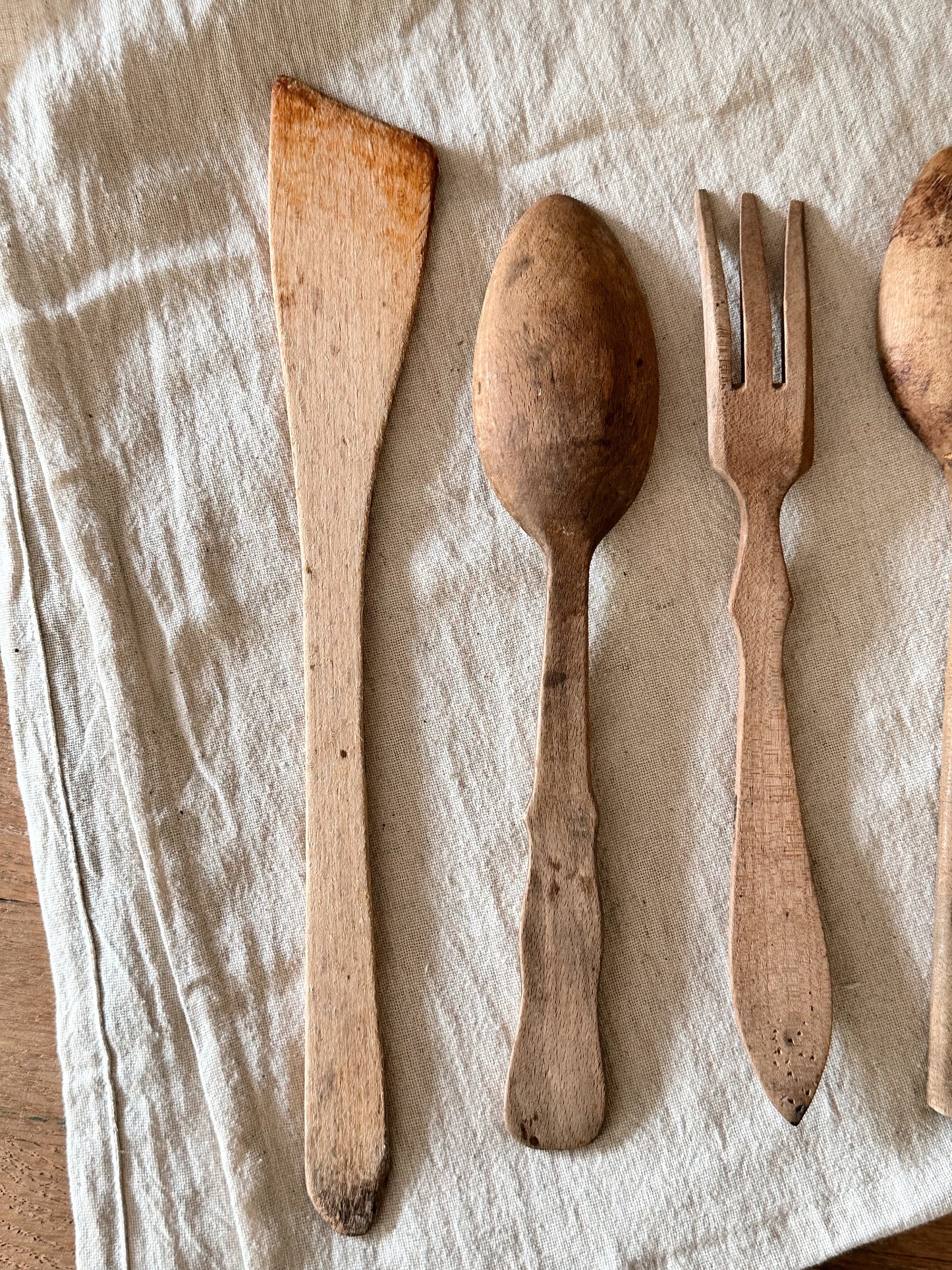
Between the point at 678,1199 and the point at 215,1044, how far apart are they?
0.97 ft

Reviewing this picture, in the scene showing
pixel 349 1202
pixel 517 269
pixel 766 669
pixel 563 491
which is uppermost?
pixel 517 269

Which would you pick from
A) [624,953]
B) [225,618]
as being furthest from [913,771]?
[225,618]

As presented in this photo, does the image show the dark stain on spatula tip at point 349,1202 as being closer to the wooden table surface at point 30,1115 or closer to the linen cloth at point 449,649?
the linen cloth at point 449,649

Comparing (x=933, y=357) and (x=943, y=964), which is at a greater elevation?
(x=933, y=357)

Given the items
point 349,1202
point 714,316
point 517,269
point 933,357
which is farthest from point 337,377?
point 349,1202

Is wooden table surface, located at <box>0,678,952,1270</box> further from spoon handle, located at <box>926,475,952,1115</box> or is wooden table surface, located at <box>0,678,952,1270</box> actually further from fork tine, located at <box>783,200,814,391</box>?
fork tine, located at <box>783,200,814,391</box>

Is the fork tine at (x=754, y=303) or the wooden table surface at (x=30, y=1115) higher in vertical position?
the fork tine at (x=754, y=303)

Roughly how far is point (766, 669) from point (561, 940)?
8.0 inches

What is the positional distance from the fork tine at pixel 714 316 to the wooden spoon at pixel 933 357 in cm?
10

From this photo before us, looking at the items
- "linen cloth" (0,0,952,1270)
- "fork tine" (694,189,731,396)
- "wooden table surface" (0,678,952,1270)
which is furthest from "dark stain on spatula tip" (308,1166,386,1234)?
"fork tine" (694,189,731,396)

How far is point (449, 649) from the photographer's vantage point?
25.5 inches

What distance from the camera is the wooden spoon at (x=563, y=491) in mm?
598

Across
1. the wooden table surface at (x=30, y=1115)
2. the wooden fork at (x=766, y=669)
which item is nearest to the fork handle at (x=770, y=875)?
the wooden fork at (x=766, y=669)

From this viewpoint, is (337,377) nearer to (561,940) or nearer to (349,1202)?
(561,940)
